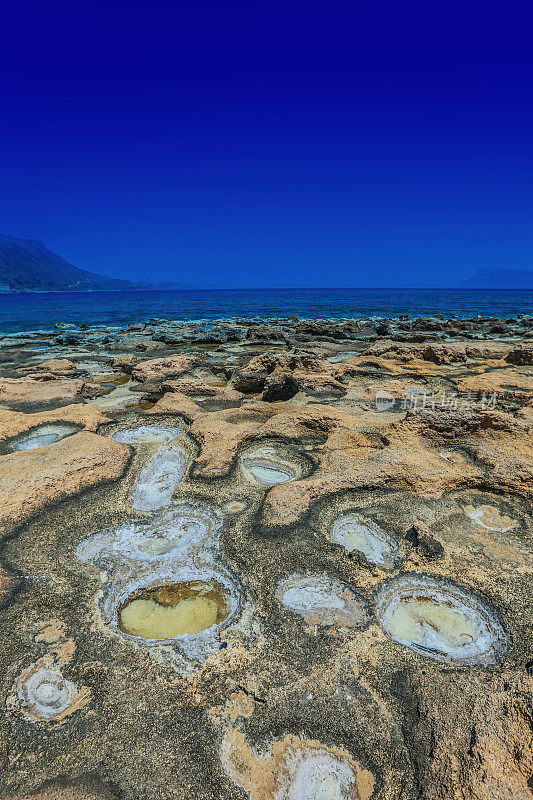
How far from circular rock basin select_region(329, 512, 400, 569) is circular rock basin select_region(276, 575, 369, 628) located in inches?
18.3

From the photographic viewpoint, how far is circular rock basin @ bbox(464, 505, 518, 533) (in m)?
3.93

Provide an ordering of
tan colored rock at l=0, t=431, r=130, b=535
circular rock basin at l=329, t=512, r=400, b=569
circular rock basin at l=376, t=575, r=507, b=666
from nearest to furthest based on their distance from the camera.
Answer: circular rock basin at l=376, t=575, r=507, b=666 → circular rock basin at l=329, t=512, r=400, b=569 → tan colored rock at l=0, t=431, r=130, b=535

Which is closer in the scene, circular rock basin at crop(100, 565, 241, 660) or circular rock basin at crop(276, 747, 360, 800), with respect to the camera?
circular rock basin at crop(276, 747, 360, 800)

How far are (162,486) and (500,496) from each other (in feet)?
13.2

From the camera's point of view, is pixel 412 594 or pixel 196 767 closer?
pixel 196 767

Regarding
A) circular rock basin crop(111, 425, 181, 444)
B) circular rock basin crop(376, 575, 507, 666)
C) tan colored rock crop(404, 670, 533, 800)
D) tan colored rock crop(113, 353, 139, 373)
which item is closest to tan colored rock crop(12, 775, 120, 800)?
tan colored rock crop(404, 670, 533, 800)

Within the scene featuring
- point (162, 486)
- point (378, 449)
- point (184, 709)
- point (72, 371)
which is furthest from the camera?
point (72, 371)

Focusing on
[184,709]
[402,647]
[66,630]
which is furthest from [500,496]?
[66,630]

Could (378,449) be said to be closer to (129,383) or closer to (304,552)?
(304,552)

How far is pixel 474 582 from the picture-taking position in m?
3.22

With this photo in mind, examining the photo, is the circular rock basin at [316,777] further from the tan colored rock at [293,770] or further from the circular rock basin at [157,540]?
the circular rock basin at [157,540]

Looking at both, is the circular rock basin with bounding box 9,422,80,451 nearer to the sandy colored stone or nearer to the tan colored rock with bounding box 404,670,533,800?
the sandy colored stone

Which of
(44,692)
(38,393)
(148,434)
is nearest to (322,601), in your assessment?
(44,692)

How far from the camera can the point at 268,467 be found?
519 cm
